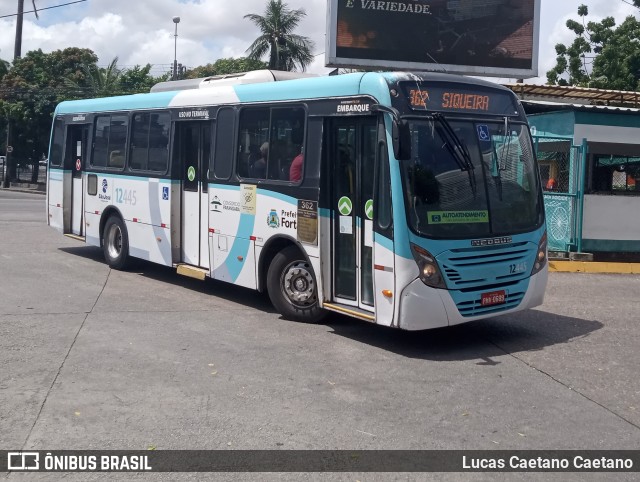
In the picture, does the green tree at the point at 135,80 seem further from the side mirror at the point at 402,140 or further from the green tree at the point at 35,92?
the side mirror at the point at 402,140

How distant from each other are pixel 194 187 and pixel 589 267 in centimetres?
791

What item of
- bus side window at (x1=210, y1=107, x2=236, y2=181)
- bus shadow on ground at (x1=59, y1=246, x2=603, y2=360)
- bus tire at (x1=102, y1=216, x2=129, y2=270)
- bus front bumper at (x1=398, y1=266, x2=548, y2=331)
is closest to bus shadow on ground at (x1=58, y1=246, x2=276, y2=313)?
bus shadow on ground at (x1=59, y1=246, x2=603, y2=360)

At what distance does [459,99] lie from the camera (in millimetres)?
9000

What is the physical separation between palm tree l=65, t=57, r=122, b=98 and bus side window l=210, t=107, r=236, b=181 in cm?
3583

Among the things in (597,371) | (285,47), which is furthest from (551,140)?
(285,47)

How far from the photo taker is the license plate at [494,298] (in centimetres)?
888

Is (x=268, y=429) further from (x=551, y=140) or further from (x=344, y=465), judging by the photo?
(x=551, y=140)

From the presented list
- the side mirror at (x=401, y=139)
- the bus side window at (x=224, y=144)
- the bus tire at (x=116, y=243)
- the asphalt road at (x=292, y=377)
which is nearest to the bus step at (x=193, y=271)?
the asphalt road at (x=292, y=377)

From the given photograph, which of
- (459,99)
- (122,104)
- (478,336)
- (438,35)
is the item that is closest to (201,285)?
(122,104)

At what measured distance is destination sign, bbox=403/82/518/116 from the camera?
28.5 feet

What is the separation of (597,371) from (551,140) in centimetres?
944

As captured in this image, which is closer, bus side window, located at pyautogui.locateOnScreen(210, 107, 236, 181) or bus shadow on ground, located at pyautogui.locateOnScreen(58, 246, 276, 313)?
bus side window, located at pyautogui.locateOnScreen(210, 107, 236, 181)

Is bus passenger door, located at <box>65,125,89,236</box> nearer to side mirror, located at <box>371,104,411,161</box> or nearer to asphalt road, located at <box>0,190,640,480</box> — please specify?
asphalt road, located at <box>0,190,640,480</box>

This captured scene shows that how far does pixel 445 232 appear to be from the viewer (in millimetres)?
8578
